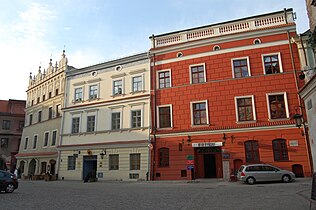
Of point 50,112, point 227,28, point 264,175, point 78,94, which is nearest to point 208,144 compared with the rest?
point 264,175

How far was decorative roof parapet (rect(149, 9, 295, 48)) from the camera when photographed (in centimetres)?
2486

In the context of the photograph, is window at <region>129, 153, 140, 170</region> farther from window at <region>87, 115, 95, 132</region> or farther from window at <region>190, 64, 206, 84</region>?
window at <region>190, 64, 206, 84</region>

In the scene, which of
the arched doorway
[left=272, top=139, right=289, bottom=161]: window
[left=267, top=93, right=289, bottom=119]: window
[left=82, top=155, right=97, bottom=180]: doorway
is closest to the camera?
[left=272, top=139, right=289, bottom=161]: window

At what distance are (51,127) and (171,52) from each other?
18.9 metres

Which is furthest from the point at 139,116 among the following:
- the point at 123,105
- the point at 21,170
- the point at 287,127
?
the point at 21,170

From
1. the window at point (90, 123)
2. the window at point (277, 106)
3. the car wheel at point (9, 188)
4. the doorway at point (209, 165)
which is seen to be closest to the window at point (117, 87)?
the window at point (90, 123)

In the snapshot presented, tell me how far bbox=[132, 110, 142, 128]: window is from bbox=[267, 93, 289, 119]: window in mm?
12156

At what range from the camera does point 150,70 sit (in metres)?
28.7

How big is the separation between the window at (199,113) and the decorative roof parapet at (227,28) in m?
6.66

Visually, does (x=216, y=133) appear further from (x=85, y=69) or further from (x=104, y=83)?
(x=85, y=69)

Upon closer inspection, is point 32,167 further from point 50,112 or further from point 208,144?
point 208,144

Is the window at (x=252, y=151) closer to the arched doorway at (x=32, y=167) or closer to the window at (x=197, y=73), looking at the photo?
the window at (x=197, y=73)

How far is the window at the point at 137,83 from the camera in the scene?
2910 centimetres

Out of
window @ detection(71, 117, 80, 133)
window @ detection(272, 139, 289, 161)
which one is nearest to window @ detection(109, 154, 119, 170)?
window @ detection(71, 117, 80, 133)
